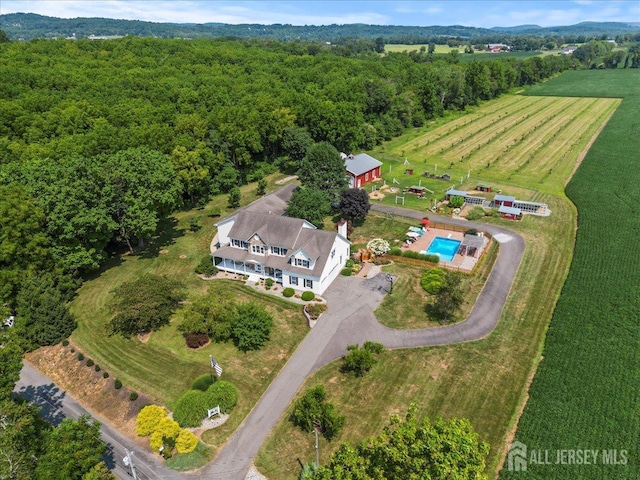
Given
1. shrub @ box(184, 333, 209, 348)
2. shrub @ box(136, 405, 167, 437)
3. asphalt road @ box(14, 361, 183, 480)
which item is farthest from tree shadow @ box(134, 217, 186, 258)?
shrub @ box(136, 405, 167, 437)

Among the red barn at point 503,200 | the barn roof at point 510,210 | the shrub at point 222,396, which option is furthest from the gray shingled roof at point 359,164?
the shrub at point 222,396

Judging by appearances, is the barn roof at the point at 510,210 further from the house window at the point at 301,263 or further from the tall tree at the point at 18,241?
the tall tree at the point at 18,241

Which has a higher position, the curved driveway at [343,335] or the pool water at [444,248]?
the pool water at [444,248]

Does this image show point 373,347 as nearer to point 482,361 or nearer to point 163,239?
point 482,361

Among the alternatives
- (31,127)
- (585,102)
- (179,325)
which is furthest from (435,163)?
(585,102)

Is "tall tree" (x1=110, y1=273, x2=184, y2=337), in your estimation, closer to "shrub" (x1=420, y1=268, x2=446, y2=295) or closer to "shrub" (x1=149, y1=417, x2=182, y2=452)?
"shrub" (x1=149, y1=417, x2=182, y2=452)

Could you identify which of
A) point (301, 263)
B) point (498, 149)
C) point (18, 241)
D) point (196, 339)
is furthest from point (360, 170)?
point (18, 241)
